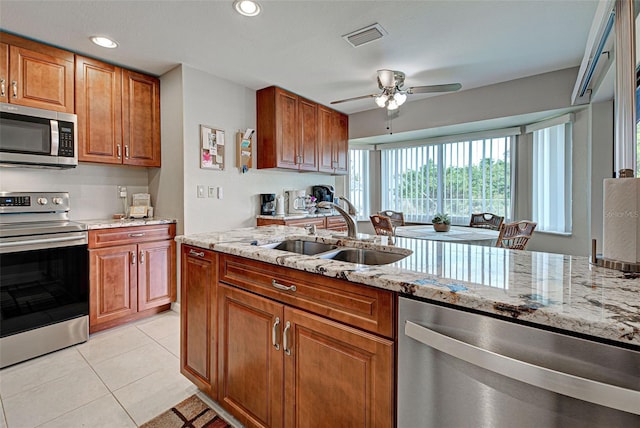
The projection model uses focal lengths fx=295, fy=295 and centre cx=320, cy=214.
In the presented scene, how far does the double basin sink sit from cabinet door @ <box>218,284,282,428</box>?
1.13 feet

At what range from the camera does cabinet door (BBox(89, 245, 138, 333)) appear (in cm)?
Answer: 247

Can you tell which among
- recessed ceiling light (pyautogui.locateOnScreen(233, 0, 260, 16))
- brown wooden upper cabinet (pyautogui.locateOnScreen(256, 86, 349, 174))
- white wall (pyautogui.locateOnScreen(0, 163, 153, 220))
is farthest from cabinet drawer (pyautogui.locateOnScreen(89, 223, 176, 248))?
recessed ceiling light (pyautogui.locateOnScreen(233, 0, 260, 16))

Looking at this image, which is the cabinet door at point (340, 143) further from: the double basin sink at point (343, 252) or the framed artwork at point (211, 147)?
the double basin sink at point (343, 252)

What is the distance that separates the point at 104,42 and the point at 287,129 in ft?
6.37

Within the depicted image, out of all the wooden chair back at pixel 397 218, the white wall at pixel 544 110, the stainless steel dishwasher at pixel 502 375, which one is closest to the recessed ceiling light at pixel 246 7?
the stainless steel dishwasher at pixel 502 375

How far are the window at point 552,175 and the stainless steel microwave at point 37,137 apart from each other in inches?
194

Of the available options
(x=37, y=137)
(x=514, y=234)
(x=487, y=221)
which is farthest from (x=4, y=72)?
(x=487, y=221)

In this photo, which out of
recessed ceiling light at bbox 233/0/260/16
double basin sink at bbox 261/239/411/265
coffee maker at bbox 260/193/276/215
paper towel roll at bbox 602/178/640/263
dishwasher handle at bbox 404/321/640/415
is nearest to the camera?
dishwasher handle at bbox 404/321/640/415

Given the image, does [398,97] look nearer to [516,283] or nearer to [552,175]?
[552,175]

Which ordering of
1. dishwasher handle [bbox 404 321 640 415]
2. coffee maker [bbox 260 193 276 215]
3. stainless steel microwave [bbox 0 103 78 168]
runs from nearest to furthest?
dishwasher handle [bbox 404 321 640 415] < stainless steel microwave [bbox 0 103 78 168] < coffee maker [bbox 260 193 276 215]

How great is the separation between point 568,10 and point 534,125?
181cm

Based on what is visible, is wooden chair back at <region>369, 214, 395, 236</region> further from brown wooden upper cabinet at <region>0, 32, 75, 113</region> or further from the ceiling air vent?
brown wooden upper cabinet at <region>0, 32, 75, 113</region>

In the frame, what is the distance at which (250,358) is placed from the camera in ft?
4.40

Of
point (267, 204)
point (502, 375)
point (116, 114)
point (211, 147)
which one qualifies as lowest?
Answer: point (502, 375)
